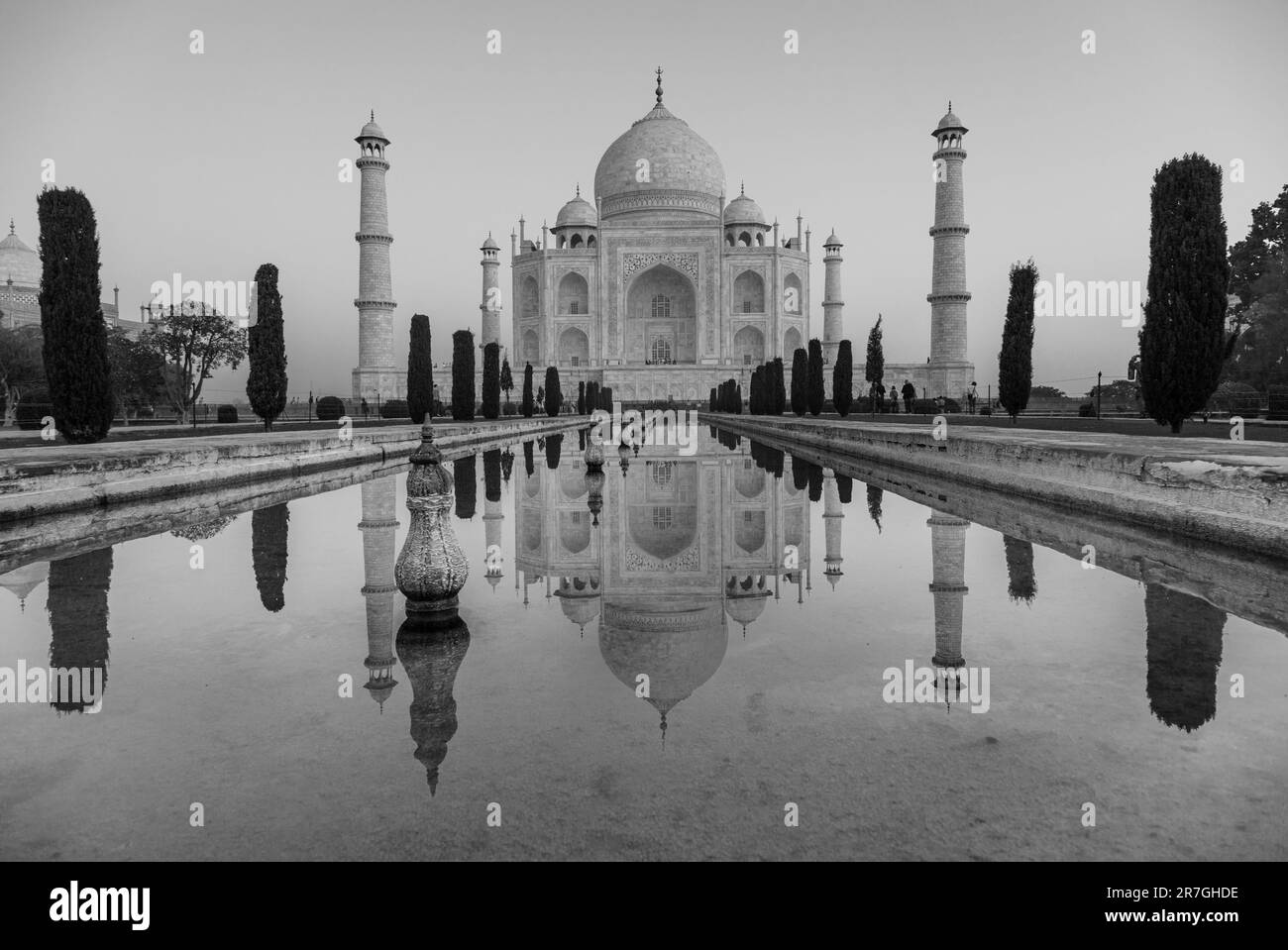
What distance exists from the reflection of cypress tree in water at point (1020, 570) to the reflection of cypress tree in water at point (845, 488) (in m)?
2.21

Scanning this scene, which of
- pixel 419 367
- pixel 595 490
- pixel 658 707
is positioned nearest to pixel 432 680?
pixel 658 707

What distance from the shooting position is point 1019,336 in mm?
16109

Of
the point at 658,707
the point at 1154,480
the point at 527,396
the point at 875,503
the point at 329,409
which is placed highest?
the point at 527,396

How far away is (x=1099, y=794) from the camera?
1.73 metres

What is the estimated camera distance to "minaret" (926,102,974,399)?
32938 mm

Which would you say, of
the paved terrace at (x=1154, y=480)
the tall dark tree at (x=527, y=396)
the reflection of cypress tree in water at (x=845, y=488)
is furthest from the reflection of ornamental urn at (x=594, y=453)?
the tall dark tree at (x=527, y=396)

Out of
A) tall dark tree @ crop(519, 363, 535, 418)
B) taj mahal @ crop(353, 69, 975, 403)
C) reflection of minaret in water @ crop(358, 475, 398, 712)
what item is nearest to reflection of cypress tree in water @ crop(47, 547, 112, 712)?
reflection of minaret in water @ crop(358, 475, 398, 712)

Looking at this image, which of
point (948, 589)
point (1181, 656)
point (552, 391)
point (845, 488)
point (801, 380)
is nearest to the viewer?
point (1181, 656)

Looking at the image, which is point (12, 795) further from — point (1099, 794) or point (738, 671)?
point (1099, 794)

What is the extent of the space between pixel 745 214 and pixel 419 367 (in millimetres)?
34544

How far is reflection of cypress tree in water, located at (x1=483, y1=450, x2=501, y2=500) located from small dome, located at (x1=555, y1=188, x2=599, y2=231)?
3776cm

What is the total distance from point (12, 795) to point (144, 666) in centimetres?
99

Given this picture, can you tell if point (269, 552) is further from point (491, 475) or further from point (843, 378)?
point (843, 378)
